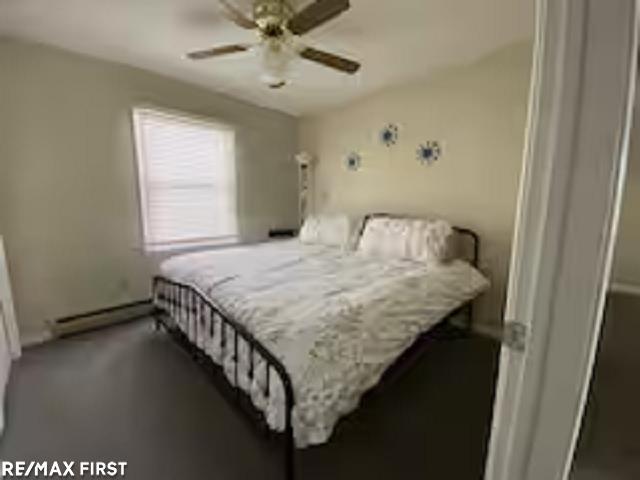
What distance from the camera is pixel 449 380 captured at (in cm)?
240

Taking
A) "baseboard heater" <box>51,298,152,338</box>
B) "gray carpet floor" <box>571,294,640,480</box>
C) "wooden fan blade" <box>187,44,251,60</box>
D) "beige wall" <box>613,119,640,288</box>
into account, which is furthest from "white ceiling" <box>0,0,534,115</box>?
"baseboard heater" <box>51,298,152,338</box>

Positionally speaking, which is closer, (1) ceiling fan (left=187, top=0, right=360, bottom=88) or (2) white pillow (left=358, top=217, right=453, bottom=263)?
(1) ceiling fan (left=187, top=0, right=360, bottom=88)

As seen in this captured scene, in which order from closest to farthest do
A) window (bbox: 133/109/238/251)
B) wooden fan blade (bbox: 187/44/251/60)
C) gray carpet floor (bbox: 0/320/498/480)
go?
gray carpet floor (bbox: 0/320/498/480), wooden fan blade (bbox: 187/44/251/60), window (bbox: 133/109/238/251)

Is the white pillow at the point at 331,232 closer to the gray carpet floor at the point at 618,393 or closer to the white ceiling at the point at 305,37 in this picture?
the white ceiling at the point at 305,37

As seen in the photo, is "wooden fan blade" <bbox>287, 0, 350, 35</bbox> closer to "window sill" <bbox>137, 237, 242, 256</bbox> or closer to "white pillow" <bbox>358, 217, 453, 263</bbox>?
"white pillow" <bbox>358, 217, 453, 263</bbox>

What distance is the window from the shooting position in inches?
136

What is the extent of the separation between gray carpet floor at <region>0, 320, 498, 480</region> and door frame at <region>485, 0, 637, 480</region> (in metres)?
1.16

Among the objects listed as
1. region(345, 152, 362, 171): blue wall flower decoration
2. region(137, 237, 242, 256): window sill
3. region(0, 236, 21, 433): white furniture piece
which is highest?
region(345, 152, 362, 171): blue wall flower decoration

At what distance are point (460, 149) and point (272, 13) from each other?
6.52 ft

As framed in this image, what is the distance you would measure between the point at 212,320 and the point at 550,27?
196 cm

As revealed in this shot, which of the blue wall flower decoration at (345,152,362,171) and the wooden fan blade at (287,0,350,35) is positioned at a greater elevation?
the wooden fan blade at (287,0,350,35)

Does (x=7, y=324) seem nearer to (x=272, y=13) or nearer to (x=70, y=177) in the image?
(x=70, y=177)

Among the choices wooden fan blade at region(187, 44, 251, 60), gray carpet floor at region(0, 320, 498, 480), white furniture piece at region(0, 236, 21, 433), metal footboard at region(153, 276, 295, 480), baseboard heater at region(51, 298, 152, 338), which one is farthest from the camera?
baseboard heater at region(51, 298, 152, 338)

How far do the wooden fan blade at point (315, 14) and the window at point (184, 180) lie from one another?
2.04 metres
